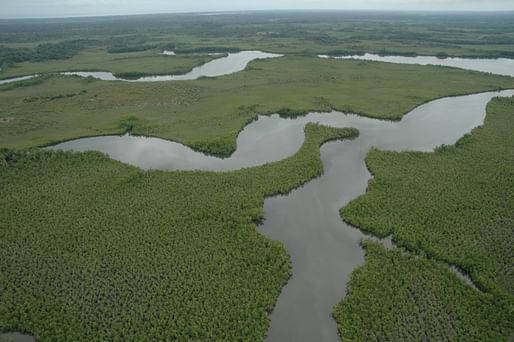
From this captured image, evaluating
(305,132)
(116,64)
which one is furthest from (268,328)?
(116,64)

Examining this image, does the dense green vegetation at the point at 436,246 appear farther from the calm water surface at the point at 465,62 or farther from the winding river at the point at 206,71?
the calm water surface at the point at 465,62

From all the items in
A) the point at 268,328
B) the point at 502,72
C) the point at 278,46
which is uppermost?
the point at 278,46

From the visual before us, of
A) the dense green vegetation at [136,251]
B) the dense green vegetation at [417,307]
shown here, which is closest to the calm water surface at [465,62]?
the dense green vegetation at [136,251]

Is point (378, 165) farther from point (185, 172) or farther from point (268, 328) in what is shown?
point (268, 328)

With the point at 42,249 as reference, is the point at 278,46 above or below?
above

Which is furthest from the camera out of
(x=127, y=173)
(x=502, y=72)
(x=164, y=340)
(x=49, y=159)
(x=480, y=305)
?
(x=502, y=72)

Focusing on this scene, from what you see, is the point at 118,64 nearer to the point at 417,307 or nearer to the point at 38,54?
the point at 38,54

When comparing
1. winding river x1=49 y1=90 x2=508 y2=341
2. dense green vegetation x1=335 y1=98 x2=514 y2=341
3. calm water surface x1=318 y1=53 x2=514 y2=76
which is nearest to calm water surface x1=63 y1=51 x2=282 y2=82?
calm water surface x1=318 y1=53 x2=514 y2=76

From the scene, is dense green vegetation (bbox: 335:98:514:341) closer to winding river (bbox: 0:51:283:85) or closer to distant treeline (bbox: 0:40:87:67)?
winding river (bbox: 0:51:283:85)
